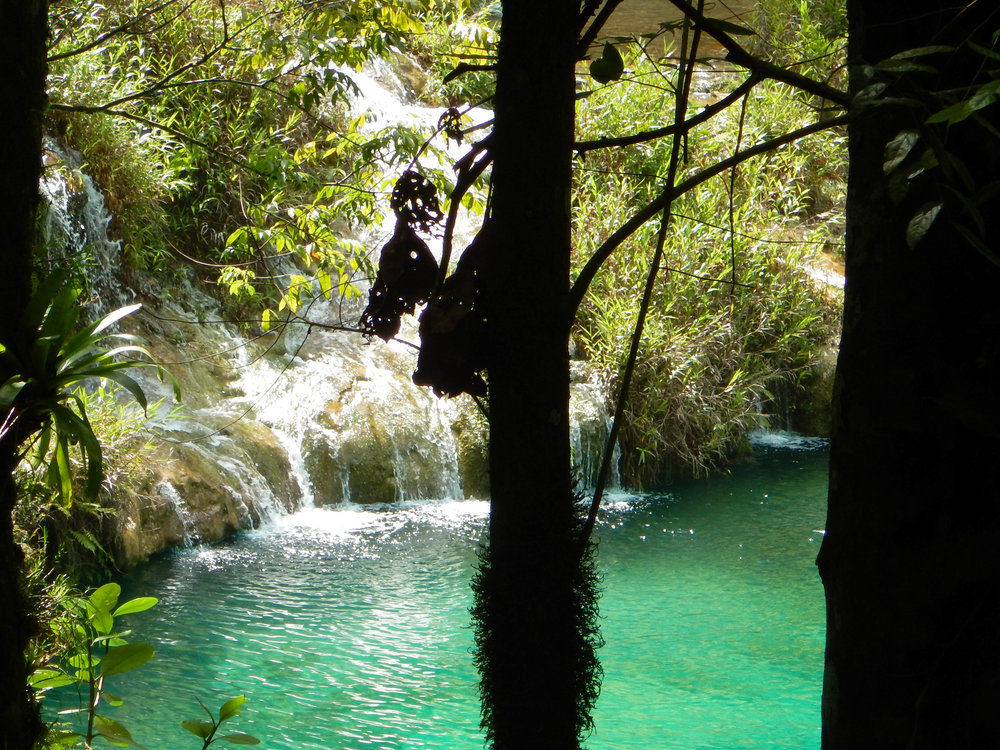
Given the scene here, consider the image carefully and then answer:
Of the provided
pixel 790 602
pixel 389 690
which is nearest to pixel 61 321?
pixel 389 690

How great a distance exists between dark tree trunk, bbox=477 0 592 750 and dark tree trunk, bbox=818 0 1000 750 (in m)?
0.40

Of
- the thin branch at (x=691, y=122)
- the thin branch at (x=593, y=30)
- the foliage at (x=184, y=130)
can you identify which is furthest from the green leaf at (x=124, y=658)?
the foliage at (x=184, y=130)

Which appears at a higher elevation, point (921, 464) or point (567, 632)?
point (921, 464)

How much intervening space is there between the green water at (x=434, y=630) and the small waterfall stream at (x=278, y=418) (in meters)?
0.26

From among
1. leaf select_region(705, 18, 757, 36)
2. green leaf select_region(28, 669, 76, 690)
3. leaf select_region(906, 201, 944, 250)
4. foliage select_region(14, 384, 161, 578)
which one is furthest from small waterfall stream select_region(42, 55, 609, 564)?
leaf select_region(906, 201, 944, 250)

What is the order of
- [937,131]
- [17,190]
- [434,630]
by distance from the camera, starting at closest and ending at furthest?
[937,131] → [17,190] → [434,630]

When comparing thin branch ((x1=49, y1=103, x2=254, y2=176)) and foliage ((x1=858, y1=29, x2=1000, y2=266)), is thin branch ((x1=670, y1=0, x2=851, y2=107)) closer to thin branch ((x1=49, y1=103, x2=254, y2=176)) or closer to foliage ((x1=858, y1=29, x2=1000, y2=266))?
foliage ((x1=858, y1=29, x2=1000, y2=266))

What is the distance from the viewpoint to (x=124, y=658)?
169 cm

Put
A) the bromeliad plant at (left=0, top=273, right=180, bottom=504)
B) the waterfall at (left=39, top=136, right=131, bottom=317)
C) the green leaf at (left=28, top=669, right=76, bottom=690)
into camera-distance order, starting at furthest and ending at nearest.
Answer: the waterfall at (left=39, top=136, right=131, bottom=317) → the bromeliad plant at (left=0, top=273, right=180, bottom=504) → the green leaf at (left=28, top=669, right=76, bottom=690)

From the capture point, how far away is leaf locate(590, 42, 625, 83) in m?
1.69

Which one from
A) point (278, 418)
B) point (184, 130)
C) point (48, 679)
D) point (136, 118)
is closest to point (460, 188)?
point (48, 679)

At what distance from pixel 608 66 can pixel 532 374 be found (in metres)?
0.59

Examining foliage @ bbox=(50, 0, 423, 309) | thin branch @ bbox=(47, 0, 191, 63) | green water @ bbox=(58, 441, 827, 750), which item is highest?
foliage @ bbox=(50, 0, 423, 309)

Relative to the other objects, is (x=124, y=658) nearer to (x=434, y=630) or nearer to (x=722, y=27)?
(x=722, y=27)
